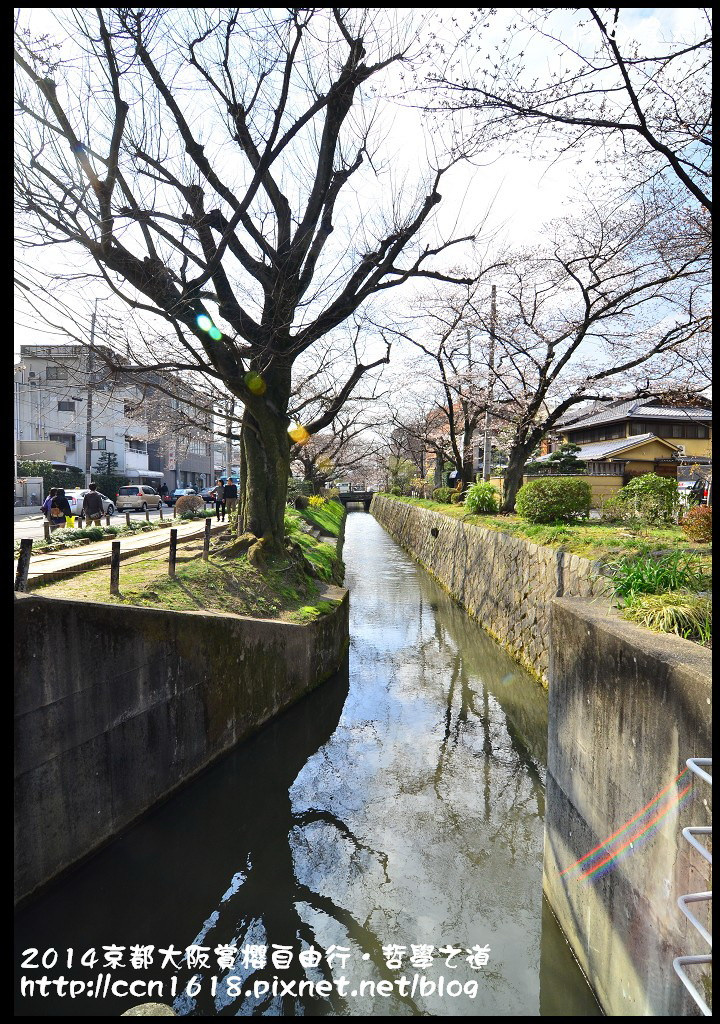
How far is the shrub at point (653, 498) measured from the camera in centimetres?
1082

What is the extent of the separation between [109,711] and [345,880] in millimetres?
2831

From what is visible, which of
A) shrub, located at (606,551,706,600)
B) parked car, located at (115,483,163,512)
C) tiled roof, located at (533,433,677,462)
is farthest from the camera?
parked car, located at (115,483,163,512)

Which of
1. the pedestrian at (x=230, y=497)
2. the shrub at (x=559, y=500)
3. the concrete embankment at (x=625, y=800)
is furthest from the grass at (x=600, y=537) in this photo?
the pedestrian at (x=230, y=497)

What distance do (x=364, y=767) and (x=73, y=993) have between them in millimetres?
4033

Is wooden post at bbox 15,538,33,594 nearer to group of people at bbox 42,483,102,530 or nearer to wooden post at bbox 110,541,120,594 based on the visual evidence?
wooden post at bbox 110,541,120,594

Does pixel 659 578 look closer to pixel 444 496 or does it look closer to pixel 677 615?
pixel 677 615

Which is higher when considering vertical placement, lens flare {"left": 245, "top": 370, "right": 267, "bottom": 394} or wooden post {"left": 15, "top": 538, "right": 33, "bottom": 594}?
lens flare {"left": 245, "top": 370, "right": 267, "bottom": 394}

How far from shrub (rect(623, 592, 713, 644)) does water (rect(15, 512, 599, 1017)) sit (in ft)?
8.68

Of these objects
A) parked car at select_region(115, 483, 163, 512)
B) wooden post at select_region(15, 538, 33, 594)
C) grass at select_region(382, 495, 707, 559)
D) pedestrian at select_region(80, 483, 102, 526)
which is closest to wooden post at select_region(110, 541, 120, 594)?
wooden post at select_region(15, 538, 33, 594)

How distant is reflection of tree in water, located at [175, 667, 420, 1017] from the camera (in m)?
3.89

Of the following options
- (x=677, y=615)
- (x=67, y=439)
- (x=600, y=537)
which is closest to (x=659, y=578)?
(x=677, y=615)

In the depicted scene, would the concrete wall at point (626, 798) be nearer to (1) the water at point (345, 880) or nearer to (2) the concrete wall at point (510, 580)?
(1) the water at point (345, 880)

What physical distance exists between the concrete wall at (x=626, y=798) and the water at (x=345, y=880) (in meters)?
0.62

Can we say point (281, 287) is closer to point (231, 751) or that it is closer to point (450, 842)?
point (231, 751)
